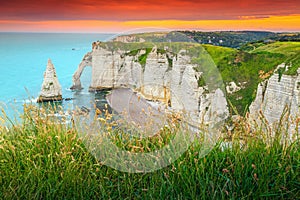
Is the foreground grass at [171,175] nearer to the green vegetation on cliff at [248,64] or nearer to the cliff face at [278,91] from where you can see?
the cliff face at [278,91]

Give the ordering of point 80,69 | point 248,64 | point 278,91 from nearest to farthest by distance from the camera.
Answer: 1. point 278,91
2. point 248,64
3. point 80,69

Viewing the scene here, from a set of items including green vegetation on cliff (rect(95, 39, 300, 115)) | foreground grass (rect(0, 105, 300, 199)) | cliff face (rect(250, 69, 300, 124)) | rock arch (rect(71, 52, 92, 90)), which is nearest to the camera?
foreground grass (rect(0, 105, 300, 199))

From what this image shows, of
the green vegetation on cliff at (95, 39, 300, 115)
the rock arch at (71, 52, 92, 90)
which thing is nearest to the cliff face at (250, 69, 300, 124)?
the green vegetation on cliff at (95, 39, 300, 115)

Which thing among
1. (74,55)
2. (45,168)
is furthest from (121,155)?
(74,55)

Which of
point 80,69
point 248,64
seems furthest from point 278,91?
point 80,69

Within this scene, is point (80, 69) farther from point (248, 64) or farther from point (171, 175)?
point (171, 175)

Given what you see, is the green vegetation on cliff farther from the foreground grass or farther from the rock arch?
the rock arch

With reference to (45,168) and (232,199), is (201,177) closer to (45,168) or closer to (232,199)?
(232,199)

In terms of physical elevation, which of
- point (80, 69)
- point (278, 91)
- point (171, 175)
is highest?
point (171, 175)

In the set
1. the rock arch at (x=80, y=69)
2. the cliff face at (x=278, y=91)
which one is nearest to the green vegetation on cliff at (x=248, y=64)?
the cliff face at (x=278, y=91)
